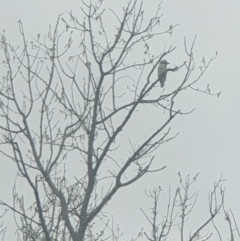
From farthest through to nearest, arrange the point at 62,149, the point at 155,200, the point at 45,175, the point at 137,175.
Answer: the point at 155,200, the point at 62,149, the point at 45,175, the point at 137,175

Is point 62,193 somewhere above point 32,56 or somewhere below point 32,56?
below

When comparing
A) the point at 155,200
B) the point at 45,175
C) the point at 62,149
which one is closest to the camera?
the point at 45,175

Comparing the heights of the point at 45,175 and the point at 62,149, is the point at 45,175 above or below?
below

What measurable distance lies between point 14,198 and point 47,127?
42.8 inches

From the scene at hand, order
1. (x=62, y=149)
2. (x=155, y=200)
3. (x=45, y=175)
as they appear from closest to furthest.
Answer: (x=45, y=175) < (x=62, y=149) < (x=155, y=200)

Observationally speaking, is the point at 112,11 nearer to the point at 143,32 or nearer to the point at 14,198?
the point at 143,32

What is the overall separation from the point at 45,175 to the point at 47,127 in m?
0.84

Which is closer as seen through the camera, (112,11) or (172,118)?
(172,118)

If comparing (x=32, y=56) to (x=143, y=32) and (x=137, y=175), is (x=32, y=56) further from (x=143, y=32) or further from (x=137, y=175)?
(x=137, y=175)

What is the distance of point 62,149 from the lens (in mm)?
6191

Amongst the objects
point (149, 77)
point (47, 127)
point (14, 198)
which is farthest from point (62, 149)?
point (149, 77)

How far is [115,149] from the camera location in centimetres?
564

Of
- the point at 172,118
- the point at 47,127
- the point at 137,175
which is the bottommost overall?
the point at 137,175

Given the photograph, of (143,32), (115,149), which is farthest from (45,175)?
(143,32)
